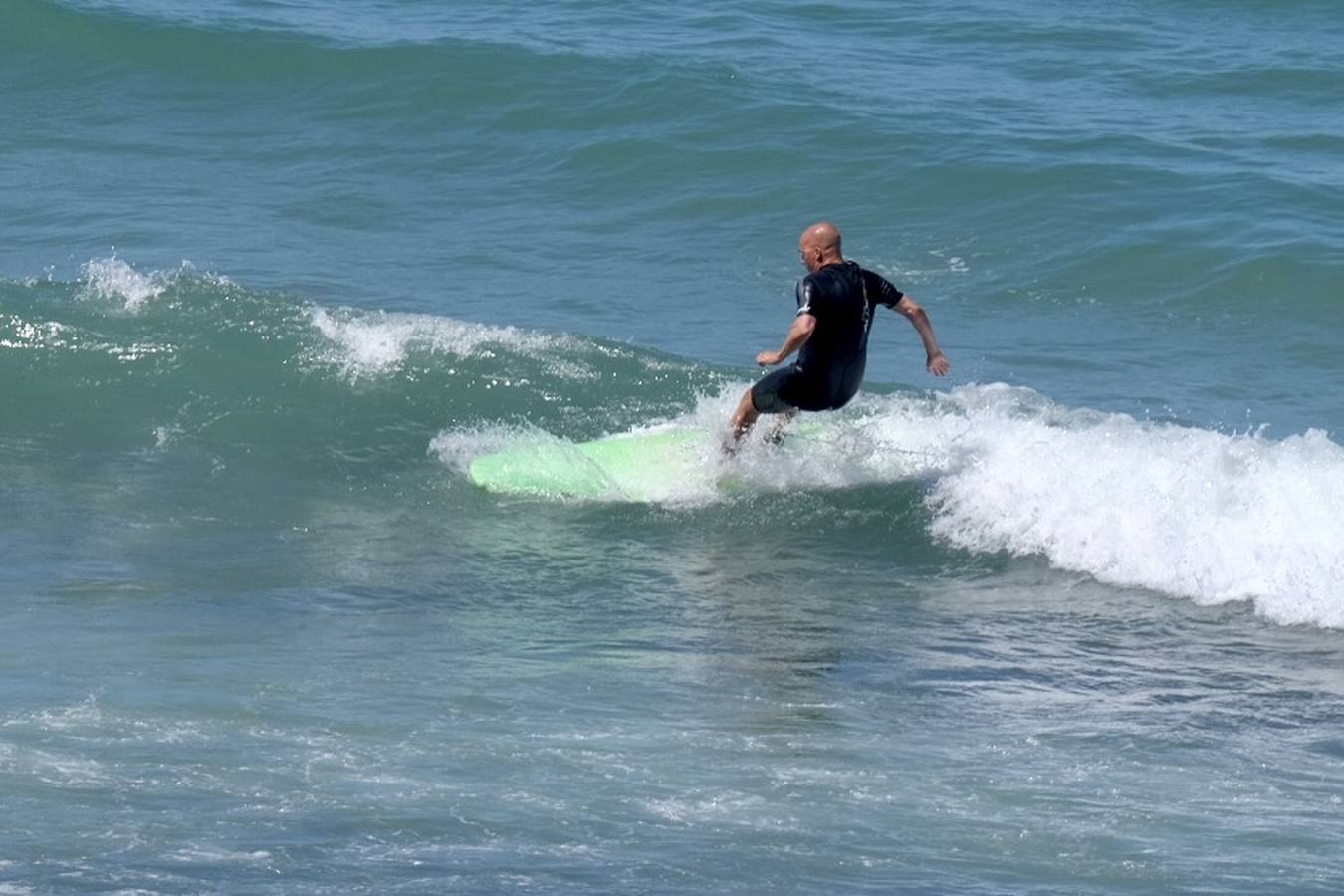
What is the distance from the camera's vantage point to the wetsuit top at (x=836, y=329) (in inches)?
383

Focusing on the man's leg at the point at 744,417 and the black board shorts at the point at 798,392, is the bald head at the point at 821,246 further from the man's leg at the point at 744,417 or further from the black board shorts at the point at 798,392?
the man's leg at the point at 744,417

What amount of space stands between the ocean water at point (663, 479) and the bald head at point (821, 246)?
1.32m

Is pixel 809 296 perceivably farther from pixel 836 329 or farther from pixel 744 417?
pixel 744 417

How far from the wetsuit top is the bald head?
0.04 meters

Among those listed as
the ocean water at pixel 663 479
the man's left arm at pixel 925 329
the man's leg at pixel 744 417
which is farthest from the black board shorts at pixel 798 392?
the ocean water at pixel 663 479

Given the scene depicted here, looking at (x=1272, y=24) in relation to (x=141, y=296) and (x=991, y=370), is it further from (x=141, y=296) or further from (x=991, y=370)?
(x=141, y=296)

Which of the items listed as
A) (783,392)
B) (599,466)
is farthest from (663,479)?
(783,392)

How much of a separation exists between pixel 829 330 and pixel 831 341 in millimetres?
64

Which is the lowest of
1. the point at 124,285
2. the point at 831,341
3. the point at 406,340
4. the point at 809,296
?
the point at 406,340

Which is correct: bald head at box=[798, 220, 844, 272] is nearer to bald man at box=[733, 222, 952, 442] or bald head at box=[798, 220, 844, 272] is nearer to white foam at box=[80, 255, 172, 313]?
bald man at box=[733, 222, 952, 442]

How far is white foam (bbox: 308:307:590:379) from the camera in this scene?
40.9ft

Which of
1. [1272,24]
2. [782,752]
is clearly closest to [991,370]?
[782,752]

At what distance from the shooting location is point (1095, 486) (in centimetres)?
1007

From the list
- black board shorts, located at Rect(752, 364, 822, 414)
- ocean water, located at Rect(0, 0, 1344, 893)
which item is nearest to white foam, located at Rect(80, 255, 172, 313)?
ocean water, located at Rect(0, 0, 1344, 893)
